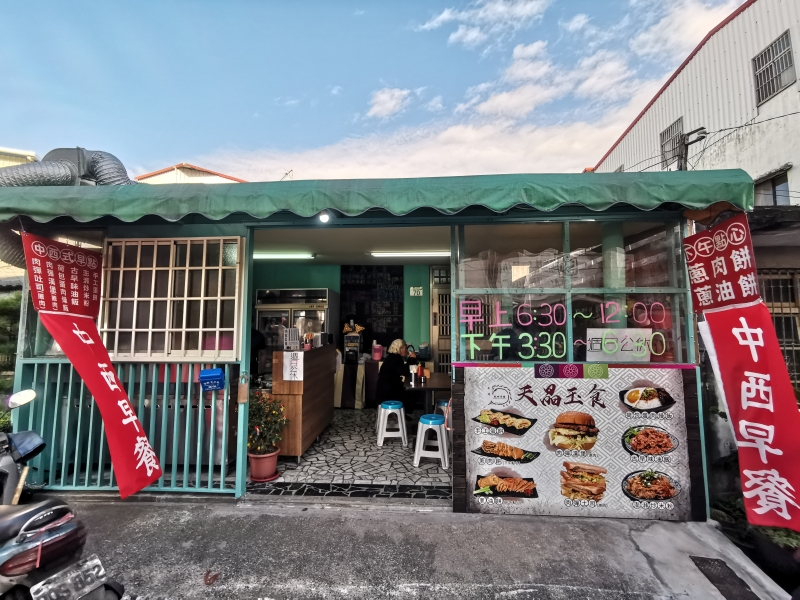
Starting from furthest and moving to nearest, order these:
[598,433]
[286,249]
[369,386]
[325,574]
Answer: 1. [369,386]
2. [286,249]
3. [598,433]
4. [325,574]

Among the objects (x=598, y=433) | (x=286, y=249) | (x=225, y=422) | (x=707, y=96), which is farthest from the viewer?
(x=707, y=96)

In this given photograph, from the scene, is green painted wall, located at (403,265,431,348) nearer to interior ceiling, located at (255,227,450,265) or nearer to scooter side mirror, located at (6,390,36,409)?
interior ceiling, located at (255,227,450,265)

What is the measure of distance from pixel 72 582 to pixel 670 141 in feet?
45.5

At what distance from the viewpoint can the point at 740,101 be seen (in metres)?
7.94

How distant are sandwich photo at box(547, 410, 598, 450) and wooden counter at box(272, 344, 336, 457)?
9.90ft

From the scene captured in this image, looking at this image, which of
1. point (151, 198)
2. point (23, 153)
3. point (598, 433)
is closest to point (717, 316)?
point (598, 433)

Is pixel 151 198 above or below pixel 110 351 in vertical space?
above

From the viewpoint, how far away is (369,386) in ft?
25.5

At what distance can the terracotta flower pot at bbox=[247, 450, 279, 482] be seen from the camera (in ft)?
13.2

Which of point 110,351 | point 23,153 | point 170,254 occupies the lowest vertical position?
point 110,351

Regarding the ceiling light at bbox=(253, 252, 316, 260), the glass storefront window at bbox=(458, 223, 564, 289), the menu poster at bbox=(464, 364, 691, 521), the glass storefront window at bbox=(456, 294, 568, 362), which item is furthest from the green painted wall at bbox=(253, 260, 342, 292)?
the menu poster at bbox=(464, 364, 691, 521)

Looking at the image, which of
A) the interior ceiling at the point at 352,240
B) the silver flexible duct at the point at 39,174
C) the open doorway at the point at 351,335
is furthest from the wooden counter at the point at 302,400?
the silver flexible duct at the point at 39,174

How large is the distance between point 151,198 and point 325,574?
Result: 3373mm

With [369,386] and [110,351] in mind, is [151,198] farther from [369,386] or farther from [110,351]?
[369,386]
